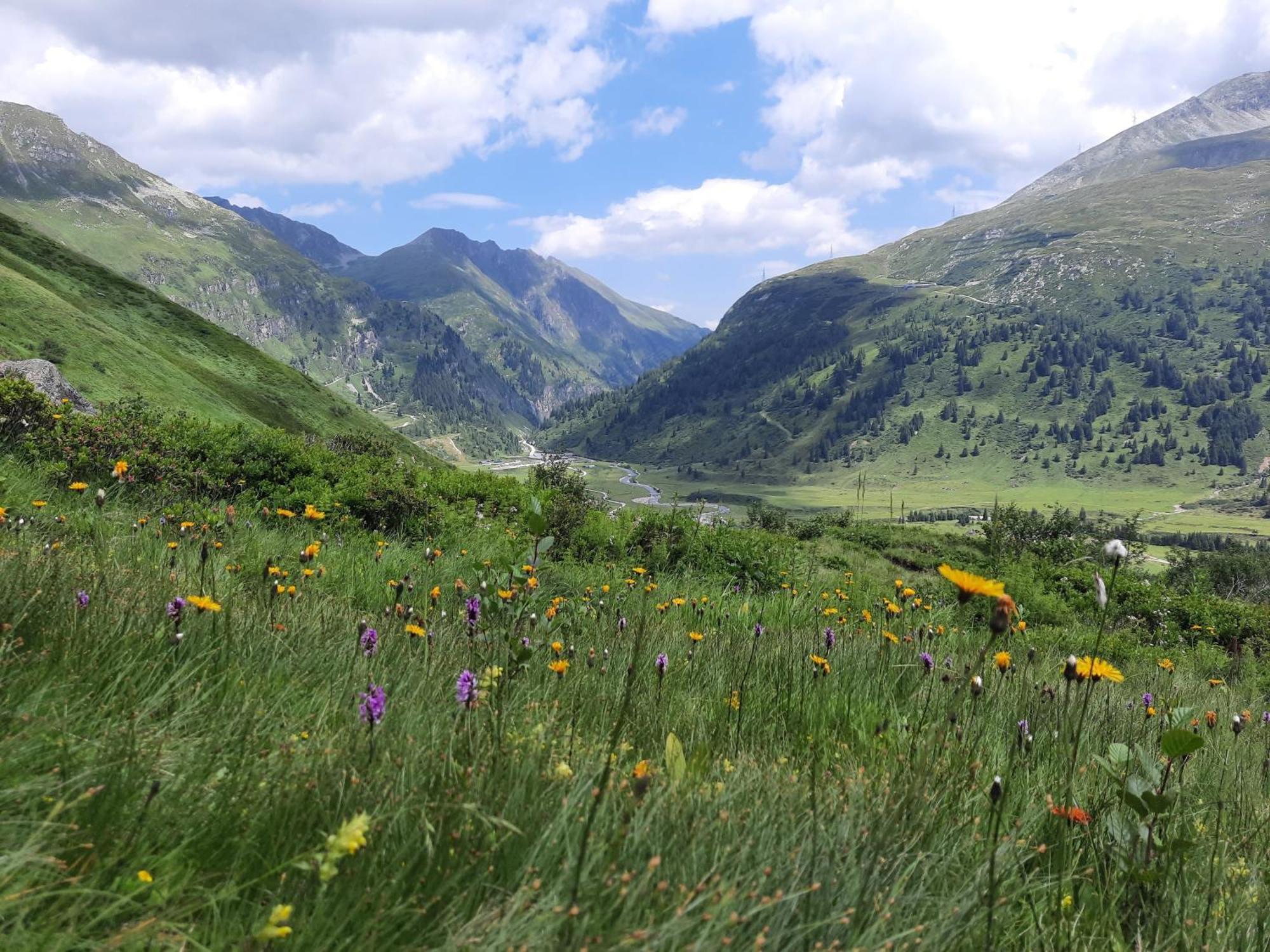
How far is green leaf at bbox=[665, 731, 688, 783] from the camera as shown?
2.42 m

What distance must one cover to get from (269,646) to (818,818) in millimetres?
2510

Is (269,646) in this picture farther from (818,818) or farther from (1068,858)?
(1068,858)

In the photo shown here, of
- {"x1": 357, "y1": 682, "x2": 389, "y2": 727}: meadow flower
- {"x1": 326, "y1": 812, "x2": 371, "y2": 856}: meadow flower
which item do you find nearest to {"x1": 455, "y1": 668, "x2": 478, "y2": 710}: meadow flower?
{"x1": 357, "y1": 682, "x2": 389, "y2": 727}: meadow flower

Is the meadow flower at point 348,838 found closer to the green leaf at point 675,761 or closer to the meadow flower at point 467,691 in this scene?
the meadow flower at point 467,691

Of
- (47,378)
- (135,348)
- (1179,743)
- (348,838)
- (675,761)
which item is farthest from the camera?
(135,348)

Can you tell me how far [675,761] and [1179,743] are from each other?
5.64 ft

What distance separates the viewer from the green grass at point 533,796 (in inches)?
60.9

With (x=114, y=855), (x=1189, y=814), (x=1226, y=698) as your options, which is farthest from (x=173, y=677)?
(x=1226, y=698)

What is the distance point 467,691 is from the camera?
232cm

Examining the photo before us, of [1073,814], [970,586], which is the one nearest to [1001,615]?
[970,586]

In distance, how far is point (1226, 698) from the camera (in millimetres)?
7238

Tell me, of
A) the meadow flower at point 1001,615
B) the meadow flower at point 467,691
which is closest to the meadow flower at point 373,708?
the meadow flower at point 467,691

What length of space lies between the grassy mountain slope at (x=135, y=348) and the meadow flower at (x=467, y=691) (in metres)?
49.6

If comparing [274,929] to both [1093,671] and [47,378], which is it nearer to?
[1093,671]
